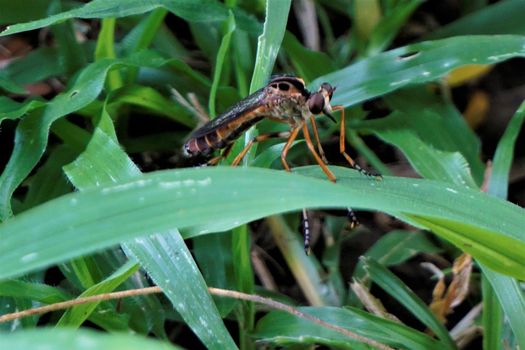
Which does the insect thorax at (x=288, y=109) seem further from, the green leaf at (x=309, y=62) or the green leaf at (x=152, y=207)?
the green leaf at (x=152, y=207)

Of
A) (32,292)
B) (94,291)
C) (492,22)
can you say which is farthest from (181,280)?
(492,22)

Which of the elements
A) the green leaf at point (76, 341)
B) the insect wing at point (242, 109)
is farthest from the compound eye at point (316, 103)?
the green leaf at point (76, 341)

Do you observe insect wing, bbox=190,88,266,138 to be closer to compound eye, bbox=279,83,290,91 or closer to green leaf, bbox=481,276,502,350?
compound eye, bbox=279,83,290,91

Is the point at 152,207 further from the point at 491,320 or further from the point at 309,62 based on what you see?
the point at 309,62

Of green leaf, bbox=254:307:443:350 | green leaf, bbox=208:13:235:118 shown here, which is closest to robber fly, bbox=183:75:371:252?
green leaf, bbox=208:13:235:118

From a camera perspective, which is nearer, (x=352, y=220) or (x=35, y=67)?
(x=352, y=220)

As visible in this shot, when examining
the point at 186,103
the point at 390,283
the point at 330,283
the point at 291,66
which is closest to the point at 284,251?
the point at 330,283

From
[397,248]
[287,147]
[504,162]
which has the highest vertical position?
[287,147]

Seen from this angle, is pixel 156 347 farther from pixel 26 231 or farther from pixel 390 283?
pixel 390 283
